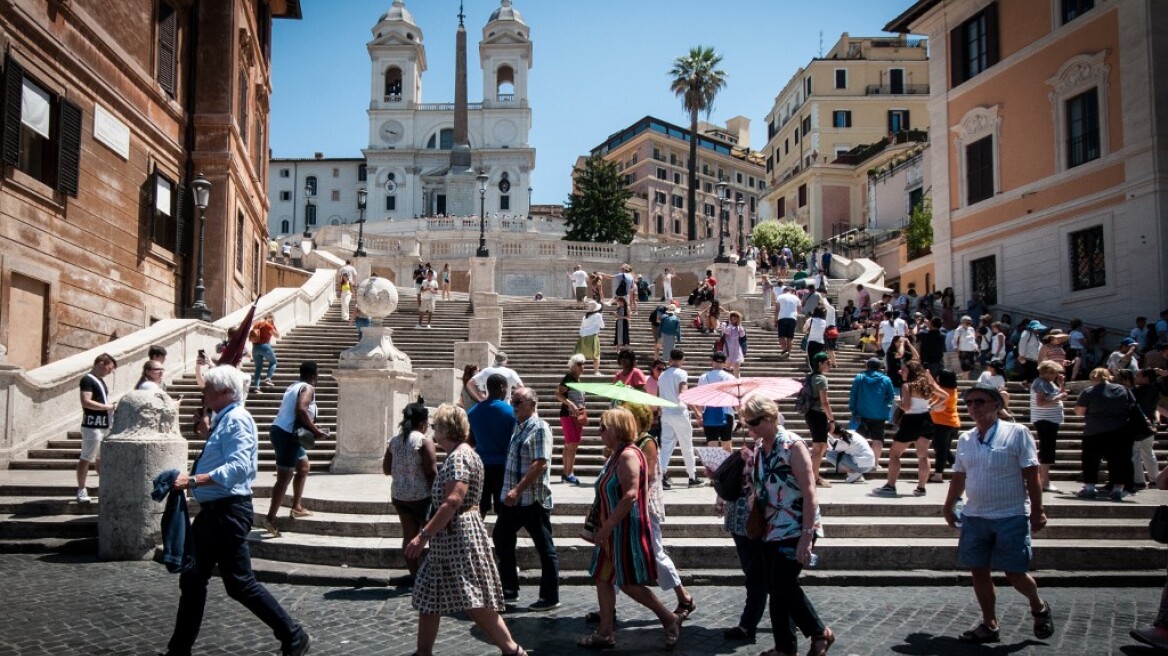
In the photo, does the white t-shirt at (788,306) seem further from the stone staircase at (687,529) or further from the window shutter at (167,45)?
the window shutter at (167,45)

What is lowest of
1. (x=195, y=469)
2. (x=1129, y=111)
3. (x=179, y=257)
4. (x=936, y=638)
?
(x=936, y=638)

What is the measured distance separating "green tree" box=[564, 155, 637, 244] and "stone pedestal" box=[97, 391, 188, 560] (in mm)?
52712

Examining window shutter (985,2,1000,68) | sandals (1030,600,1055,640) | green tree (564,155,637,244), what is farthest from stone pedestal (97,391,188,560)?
green tree (564,155,637,244)

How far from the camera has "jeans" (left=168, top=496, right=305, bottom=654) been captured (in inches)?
200

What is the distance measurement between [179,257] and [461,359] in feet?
31.0

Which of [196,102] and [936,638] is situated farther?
[196,102]

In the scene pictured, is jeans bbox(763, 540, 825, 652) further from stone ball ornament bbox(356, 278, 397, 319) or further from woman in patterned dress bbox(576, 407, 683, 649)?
stone ball ornament bbox(356, 278, 397, 319)

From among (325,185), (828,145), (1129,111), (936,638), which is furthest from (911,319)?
(325,185)

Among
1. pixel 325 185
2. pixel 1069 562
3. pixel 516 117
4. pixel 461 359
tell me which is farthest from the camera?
pixel 325 185

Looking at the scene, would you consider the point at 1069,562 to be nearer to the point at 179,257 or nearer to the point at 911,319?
the point at 911,319

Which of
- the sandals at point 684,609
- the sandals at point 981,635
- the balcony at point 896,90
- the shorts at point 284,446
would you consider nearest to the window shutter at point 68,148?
the shorts at point 284,446

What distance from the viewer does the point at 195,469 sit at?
5246 millimetres

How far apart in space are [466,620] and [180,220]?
18.1m

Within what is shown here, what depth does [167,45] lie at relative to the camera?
69.2 feet
